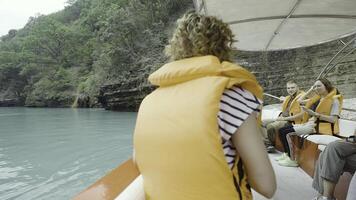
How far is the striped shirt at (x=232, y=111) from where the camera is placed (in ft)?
3.24

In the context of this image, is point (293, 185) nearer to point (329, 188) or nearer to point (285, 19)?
point (329, 188)

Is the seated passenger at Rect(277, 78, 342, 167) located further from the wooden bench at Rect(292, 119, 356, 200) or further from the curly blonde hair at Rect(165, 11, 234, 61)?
the curly blonde hair at Rect(165, 11, 234, 61)

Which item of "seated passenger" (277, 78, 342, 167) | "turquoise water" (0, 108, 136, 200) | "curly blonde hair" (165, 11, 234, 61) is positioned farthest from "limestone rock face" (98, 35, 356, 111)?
"curly blonde hair" (165, 11, 234, 61)

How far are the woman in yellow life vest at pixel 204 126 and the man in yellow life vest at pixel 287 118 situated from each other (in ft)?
10.9

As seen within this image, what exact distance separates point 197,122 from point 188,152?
0.31 feet

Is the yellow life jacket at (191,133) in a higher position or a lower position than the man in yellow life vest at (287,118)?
higher

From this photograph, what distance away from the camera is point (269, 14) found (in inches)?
147

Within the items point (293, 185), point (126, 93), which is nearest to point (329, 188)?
point (293, 185)

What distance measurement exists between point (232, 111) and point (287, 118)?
3.52 metres

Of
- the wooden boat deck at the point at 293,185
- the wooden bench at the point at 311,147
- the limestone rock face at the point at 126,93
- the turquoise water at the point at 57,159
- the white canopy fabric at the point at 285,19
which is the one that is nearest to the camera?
the wooden boat deck at the point at 293,185

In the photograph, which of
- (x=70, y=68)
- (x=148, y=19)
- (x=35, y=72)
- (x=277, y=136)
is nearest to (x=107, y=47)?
(x=148, y=19)

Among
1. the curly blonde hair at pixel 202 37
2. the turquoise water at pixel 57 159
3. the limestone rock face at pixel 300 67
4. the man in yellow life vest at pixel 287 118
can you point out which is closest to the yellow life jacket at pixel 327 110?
the man in yellow life vest at pixel 287 118

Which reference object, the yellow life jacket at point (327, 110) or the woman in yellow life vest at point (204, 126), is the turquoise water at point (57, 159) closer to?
the yellow life jacket at point (327, 110)

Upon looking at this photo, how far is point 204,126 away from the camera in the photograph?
97cm
